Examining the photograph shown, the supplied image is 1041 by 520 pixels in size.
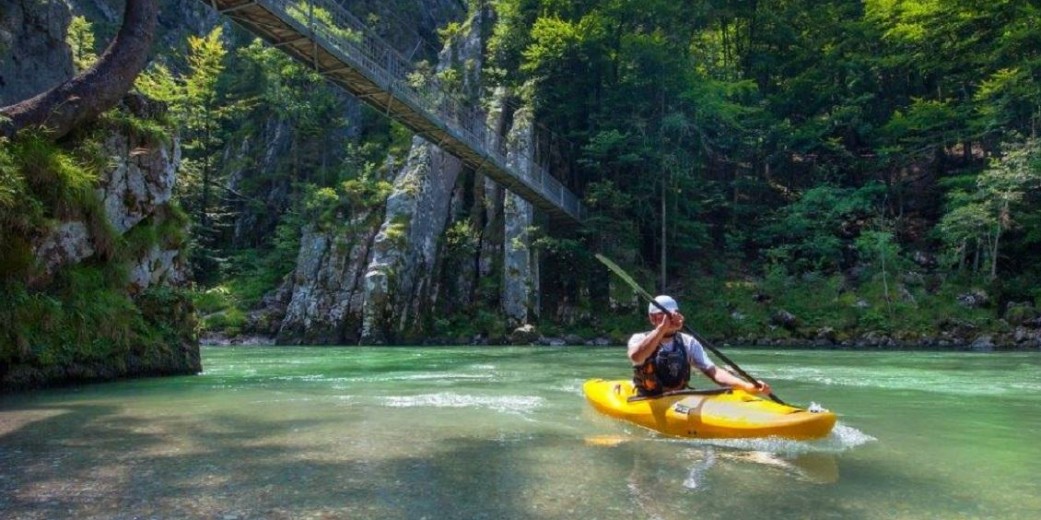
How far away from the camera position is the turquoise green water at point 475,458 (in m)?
3.14

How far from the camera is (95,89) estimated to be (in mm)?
8062

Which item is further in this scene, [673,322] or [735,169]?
[735,169]

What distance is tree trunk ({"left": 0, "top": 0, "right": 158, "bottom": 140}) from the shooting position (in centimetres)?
746

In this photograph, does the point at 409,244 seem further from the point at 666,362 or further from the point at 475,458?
the point at 475,458

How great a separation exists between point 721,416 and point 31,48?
9821mm

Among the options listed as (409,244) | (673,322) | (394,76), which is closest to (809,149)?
(409,244)

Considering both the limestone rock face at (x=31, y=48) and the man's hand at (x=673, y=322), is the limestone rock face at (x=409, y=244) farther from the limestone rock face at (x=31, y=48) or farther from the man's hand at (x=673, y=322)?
the man's hand at (x=673, y=322)

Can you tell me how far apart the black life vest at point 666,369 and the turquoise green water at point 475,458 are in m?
0.42

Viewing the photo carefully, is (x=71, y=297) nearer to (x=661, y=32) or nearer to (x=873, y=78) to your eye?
(x=661, y=32)

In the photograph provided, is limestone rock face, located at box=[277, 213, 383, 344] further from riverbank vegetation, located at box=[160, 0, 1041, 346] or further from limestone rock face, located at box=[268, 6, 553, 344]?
riverbank vegetation, located at box=[160, 0, 1041, 346]

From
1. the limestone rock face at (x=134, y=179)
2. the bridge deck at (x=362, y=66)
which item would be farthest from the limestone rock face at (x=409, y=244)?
the limestone rock face at (x=134, y=179)

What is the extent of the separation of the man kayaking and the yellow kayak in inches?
7.8

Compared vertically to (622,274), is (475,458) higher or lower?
lower

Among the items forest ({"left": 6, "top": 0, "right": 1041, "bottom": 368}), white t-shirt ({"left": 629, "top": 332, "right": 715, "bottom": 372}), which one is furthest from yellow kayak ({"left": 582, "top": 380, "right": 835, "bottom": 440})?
forest ({"left": 6, "top": 0, "right": 1041, "bottom": 368})
